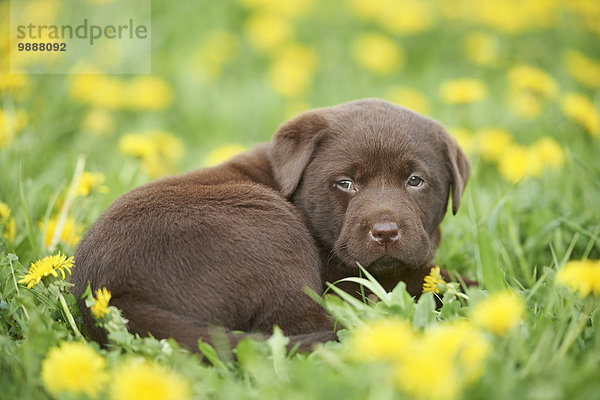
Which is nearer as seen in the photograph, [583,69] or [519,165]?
[519,165]

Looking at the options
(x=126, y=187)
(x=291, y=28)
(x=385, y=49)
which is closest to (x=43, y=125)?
(x=126, y=187)

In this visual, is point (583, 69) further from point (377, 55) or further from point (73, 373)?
point (73, 373)

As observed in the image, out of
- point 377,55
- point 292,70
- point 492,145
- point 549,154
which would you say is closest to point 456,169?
point 549,154

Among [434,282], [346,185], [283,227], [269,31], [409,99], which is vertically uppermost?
[269,31]

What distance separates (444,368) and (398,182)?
69.0 inches

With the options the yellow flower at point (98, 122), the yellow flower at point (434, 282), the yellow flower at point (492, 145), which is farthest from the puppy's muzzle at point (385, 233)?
the yellow flower at point (98, 122)

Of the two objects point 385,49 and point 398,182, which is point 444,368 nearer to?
point 398,182

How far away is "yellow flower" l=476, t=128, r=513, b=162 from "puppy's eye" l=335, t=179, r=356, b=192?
2.13 metres

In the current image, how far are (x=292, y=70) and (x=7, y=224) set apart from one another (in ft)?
12.2

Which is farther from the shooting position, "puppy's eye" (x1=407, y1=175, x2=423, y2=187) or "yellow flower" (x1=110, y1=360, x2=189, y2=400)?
"puppy's eye" (x1=407, y1=175, x2=423, y2=187)

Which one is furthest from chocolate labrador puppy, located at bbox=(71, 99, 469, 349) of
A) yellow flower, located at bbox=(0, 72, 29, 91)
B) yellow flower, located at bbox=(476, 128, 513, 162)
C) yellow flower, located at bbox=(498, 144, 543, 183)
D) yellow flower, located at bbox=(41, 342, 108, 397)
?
yellow flower, located at bbox=(0, 72, 29, 91)

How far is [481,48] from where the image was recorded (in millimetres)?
6934

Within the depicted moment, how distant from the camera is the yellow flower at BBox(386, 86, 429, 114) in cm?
605

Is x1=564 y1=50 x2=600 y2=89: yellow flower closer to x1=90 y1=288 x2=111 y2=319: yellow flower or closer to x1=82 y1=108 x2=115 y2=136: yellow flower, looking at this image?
x1=82 y1=108 x2=115 y2=136: yellow flower
